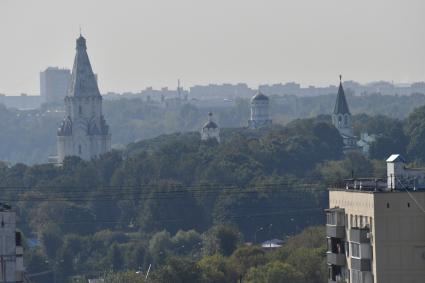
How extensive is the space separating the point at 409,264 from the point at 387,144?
142786 millimetres

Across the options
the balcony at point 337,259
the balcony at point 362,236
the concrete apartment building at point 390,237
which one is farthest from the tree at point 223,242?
the balcony at point 362,236

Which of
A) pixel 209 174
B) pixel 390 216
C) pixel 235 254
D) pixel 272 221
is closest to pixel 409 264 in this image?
pixel 390 216

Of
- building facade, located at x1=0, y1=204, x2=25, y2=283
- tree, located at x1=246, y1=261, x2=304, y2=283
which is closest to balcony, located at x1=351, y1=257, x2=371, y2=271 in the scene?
building facade, located at x1=0, y1=204, x2=25, y2=283

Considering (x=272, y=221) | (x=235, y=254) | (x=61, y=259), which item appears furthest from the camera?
(x=272, y=221)

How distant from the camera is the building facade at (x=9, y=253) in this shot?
161 ft

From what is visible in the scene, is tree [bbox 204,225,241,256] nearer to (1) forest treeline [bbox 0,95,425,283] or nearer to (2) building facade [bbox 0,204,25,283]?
(1) forest treeline [bbox 0,95,425,283]

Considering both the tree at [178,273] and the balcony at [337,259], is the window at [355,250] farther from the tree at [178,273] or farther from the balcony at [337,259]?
the tree at [178,273]

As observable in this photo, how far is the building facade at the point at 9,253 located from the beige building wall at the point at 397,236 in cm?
686

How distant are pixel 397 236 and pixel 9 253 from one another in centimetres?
747

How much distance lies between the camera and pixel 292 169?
179 m

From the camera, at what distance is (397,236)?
49.6 metres

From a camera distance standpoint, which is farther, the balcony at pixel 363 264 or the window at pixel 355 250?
the window at pixel 355 250

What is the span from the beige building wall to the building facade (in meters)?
6.86

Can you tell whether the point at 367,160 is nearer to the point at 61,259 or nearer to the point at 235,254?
the point at 61,259
